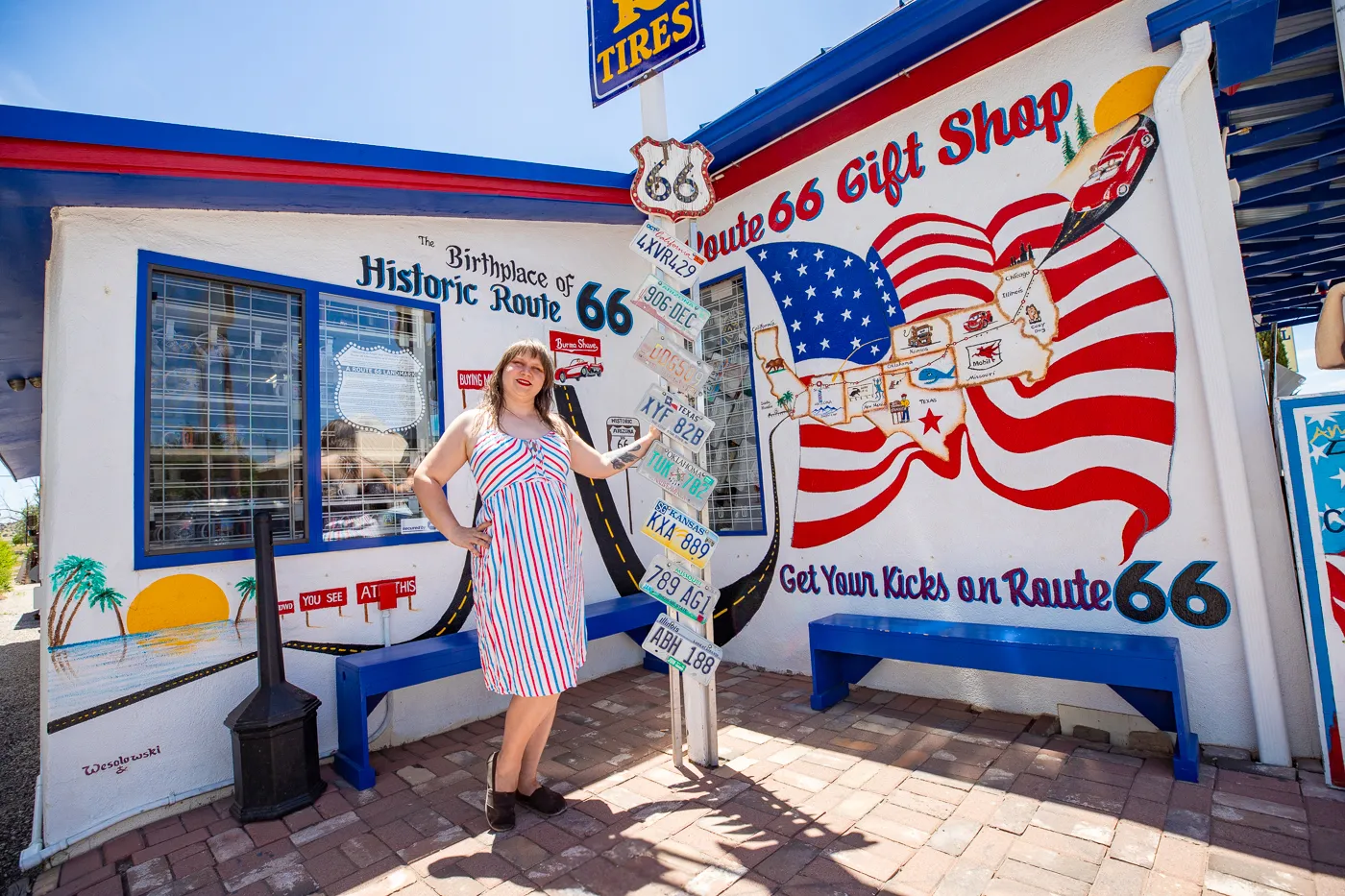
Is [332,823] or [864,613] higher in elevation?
[864,613]

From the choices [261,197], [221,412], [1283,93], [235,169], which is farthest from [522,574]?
[1283,93]

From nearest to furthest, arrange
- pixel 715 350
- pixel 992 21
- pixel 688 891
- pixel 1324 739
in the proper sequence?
1. pixel 688 891
2. pixel 1324 739
3. pixel 992 21
4. pixel 715 350

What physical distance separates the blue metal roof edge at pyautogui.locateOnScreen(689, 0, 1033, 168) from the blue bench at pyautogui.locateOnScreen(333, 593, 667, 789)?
381 cm

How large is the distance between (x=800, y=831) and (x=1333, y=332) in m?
2.86

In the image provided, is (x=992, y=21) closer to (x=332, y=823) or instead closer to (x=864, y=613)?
(x=864, y=613)

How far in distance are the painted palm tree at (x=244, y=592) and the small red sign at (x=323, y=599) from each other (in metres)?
0.23

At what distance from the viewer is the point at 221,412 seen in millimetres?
3410

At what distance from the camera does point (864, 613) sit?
168 inches

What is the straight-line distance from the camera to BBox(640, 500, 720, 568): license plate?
9.91 feet

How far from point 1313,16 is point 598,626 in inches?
197

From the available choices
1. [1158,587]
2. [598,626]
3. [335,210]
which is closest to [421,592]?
[598,626]

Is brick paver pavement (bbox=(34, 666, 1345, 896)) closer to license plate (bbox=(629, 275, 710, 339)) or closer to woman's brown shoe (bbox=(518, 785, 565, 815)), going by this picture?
woman's brown shoe (bbox=(518, 785, 565, 815))

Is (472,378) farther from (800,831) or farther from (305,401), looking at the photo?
(800,831)

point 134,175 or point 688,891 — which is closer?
point 688,891
